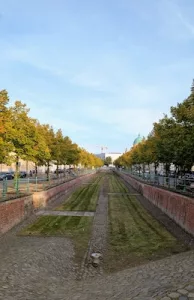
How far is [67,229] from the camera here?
18875 mm

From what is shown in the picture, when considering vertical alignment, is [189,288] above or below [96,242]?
above

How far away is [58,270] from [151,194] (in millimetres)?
20928

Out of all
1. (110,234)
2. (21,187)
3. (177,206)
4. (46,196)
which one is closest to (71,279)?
(110,234)

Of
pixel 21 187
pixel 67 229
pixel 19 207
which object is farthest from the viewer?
pixel 21 187

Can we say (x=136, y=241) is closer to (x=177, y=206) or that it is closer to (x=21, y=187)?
(x=177, y=206)

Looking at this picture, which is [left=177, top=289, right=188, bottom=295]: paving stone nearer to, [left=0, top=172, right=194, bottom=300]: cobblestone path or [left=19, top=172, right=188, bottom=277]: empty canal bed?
[left=0, top=172, right=194, bottom=300]: cobblestone path

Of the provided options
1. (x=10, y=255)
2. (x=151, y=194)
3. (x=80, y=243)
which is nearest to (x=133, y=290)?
(x=10, y=255)

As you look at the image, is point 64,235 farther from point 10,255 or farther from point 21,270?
point 21,270

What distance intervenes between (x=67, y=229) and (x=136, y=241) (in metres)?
4.13

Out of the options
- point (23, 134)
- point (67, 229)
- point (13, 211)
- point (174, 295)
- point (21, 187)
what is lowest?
point (67, 229)

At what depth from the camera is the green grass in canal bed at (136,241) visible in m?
13.5

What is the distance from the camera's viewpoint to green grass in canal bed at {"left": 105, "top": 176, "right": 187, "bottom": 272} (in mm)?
13533

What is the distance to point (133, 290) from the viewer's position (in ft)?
29.3

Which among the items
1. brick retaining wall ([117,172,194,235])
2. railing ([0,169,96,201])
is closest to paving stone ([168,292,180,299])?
brick retaining wall ([117,172,194,235])
